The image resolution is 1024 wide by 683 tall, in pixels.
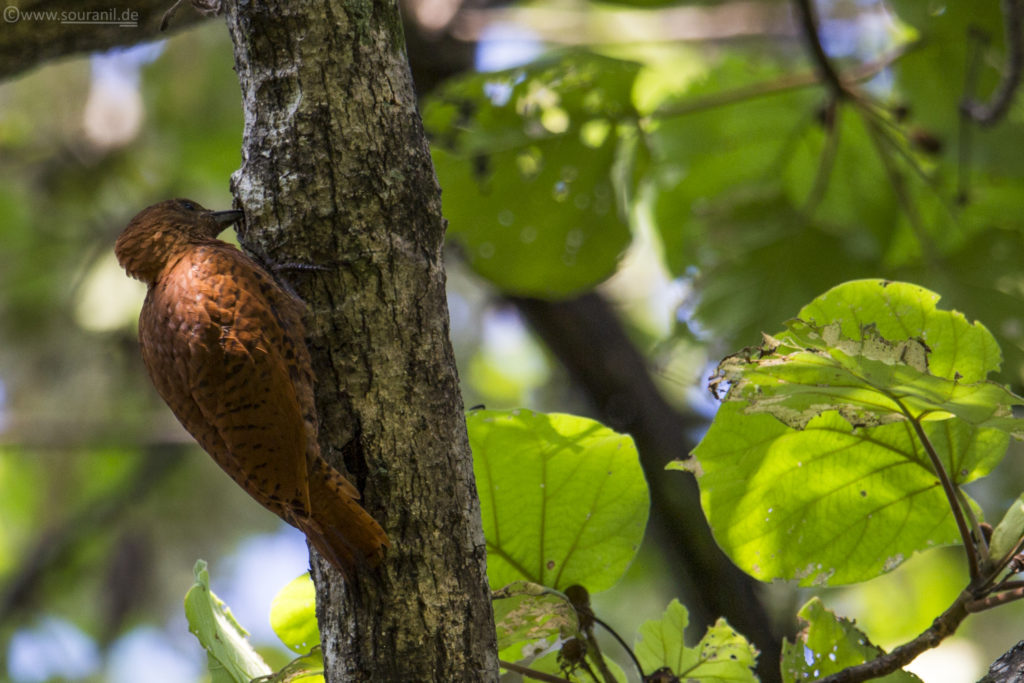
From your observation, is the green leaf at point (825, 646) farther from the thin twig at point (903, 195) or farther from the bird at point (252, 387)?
the thin twig at point (903, 195)

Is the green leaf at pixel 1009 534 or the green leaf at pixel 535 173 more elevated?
the green leaf at pixel 535 173

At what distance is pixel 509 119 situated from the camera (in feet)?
7.96

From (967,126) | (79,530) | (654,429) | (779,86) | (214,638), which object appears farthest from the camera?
(79,530)

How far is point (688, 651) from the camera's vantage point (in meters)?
1.38

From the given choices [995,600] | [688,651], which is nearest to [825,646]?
[688,651]

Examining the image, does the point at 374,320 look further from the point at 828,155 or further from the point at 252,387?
the point at 828,155

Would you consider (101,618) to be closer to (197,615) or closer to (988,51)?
(197,615)

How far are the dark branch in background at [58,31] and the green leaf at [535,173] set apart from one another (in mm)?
738

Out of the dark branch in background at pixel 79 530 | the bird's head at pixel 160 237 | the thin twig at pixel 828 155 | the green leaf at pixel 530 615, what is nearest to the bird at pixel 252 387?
the bird's head at pixel 160 237

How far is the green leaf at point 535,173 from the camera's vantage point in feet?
7.84

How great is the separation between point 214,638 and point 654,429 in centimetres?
217

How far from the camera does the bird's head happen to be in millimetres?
1552

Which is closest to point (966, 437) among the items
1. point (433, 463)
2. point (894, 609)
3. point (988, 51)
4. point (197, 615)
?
point (433, 463)

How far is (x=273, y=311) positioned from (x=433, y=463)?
0.31 meters
